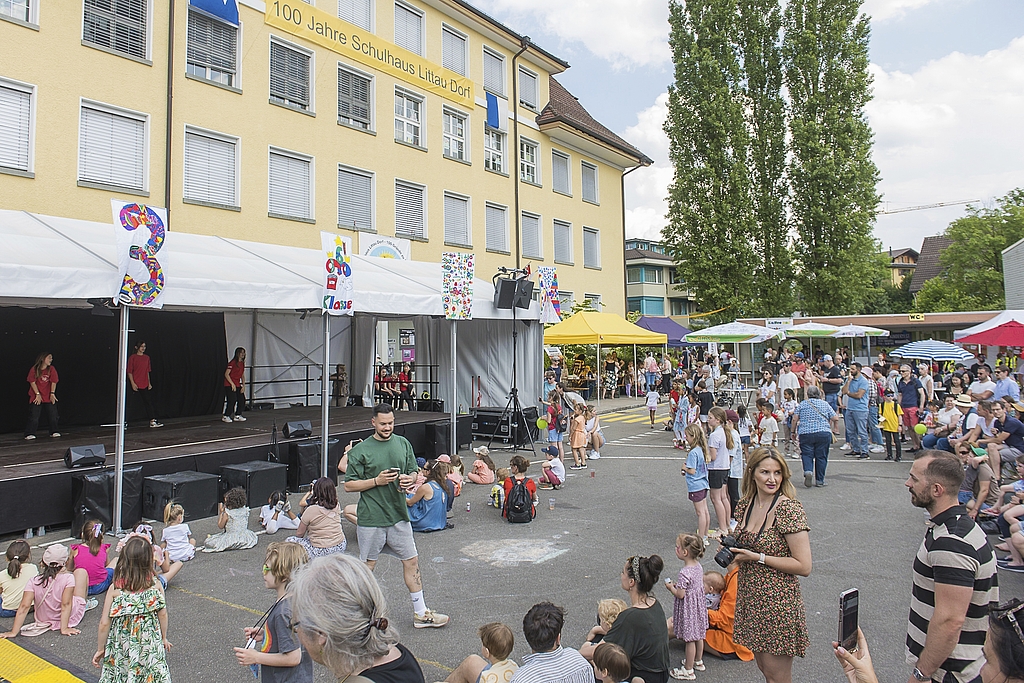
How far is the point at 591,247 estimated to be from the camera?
28.9 metres

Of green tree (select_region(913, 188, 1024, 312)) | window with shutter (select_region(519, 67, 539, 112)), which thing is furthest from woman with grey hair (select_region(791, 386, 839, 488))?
green tree (select_region(913, 188, 1024, 312))

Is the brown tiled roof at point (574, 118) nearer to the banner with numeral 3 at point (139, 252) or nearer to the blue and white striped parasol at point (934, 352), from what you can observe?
the blue and white striped parasol at point (934, 352)

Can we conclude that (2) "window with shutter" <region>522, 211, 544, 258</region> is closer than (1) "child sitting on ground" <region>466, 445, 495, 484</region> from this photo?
No

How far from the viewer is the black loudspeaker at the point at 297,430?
10688 mm

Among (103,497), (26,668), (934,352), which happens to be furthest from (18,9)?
(934,352)

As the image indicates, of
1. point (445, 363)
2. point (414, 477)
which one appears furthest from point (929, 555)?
point (445, 363)

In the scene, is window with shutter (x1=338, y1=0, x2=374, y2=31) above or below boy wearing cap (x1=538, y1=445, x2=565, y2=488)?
above

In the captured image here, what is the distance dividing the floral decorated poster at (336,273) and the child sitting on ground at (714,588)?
6979mm

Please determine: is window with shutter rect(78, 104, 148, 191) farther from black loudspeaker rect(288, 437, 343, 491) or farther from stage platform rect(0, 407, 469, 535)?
black loudspeaker rect(288, 437, 343, 491)

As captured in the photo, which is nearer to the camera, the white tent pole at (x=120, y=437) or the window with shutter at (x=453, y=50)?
the white tent pole at (x=120, y=437)

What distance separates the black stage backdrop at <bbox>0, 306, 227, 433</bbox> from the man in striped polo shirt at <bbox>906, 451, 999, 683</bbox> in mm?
14983

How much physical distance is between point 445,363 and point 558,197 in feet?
40.8

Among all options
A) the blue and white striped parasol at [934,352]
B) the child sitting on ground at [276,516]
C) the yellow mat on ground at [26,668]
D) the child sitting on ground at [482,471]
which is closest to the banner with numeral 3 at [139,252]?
the child sitting on ground at [276,516]

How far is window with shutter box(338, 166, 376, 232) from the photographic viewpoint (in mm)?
19125
